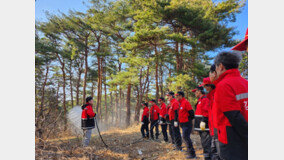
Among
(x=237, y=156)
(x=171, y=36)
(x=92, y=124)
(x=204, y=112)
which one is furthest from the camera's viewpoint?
(x=171, y=36)

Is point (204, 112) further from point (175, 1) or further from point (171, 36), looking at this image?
point (175, 1)

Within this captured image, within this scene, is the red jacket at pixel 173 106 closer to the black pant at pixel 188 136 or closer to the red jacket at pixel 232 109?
the black pant at pixel 188 136

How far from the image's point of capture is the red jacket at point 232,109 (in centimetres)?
144

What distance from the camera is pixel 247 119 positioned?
1.49m

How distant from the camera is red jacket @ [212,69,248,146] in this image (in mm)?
1440

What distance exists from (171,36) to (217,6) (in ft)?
9.98

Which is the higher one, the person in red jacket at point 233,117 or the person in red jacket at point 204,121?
the person in red jacket at point 233,117

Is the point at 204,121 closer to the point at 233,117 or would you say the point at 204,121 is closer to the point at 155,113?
the point at 233,117

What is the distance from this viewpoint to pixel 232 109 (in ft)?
4.80

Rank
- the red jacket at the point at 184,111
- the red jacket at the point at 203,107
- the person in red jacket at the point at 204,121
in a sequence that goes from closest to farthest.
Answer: the person in red jacket at the point at 204,121
the red jacket at the point at 203,107
the red jacket at the point at 184,111

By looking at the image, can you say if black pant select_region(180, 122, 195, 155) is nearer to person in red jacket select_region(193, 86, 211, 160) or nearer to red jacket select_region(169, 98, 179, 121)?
person in red jacket select_region(193, 86, 211, 160)

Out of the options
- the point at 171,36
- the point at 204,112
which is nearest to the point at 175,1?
the point at 171,36

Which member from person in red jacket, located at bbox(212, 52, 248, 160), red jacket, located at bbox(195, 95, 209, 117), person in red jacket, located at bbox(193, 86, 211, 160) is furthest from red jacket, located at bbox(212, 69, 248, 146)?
red jacket, located at bbox(195, 95, 209, 117)

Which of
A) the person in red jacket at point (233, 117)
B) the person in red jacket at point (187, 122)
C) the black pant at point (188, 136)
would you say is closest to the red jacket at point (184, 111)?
the person in red jacket at point (187, 122)
